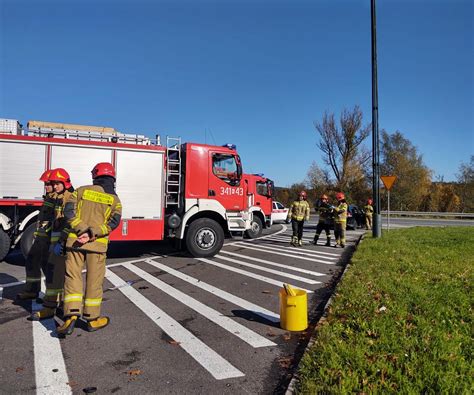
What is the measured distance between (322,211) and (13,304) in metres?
9.86

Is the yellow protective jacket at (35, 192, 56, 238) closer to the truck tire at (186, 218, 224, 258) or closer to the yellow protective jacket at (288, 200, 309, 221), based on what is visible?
the truck tire at (186, 218, 224, 258)

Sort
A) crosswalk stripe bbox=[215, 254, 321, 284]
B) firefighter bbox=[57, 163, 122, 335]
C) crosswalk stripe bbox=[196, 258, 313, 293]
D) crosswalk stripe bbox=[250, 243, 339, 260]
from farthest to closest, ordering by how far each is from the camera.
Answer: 1. crosswalk stripe bbox=[250, 243, 339, 260]
2. crosswalk stripe bbox=[215, 254, 321, 284]
3. crosswalk stripe bbox=[196, 258, 313, 293]
4. firefighter bbox=[57, 163, 122, 335]

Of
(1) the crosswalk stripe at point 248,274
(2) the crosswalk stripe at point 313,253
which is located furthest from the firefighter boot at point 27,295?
(2) the crosswalk stripe at point 313,253

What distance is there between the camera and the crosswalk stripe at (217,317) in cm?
398

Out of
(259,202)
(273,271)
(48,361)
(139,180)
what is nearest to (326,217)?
(259,202)

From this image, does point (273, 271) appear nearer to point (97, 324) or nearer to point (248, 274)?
point (248, 274)

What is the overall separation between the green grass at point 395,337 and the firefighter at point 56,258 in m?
3.26

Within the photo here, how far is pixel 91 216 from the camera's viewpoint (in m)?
4.22

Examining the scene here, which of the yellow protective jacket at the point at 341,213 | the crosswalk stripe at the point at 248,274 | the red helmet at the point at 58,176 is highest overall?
the red helmet at the point at 58,176

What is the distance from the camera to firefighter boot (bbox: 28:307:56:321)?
450 centimetres

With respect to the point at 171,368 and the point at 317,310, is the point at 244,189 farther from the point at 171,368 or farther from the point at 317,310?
the point at 171,368

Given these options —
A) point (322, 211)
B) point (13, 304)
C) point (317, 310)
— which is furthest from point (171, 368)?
point (322, 211)

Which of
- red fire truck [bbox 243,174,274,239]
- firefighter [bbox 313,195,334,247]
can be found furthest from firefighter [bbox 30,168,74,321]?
red fire truck [bbox 243,174,274,239]

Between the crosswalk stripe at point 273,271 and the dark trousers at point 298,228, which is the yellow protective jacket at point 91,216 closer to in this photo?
the crosswalk stripe at point 273,271
